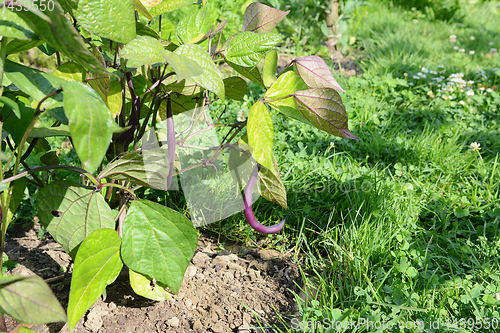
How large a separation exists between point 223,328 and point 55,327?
20.4 inches

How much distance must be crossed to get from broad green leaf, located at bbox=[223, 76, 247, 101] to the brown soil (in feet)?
2.26

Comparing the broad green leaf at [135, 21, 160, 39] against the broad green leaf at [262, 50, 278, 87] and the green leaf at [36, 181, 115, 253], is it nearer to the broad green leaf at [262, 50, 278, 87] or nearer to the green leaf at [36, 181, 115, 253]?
the broad green leaf at [262, 50, 278, 87]

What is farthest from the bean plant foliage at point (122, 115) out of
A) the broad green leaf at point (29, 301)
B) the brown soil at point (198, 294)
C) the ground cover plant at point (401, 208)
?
the ground cover plant at point (401, 208)

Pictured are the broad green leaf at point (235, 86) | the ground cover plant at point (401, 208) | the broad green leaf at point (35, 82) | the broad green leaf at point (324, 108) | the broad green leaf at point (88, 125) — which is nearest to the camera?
the broad green leaf at point (88, 125)

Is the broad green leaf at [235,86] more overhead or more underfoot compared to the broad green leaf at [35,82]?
more underfoot

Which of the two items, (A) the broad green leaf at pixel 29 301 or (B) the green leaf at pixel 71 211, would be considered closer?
(A) the broad green leaf at pixel 29 301

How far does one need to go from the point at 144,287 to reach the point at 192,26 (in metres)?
0.78

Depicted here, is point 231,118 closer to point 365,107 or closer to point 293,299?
point 365,107

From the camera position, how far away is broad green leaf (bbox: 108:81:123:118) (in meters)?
1.04

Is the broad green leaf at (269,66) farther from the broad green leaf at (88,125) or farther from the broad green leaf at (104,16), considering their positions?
the broad green leaf at (88,125)

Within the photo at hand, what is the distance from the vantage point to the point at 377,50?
3801mm

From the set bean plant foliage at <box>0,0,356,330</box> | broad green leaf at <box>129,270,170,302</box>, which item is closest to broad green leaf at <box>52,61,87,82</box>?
bean plant foliage at <box>0,0,356,330</box>

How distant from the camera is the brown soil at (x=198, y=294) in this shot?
1.23 m

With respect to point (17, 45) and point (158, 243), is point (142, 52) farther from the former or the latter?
point (158, 243)
